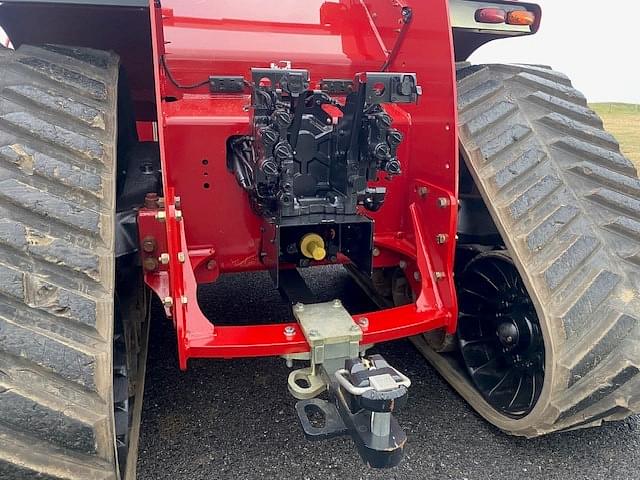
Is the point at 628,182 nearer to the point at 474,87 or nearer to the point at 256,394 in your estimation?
the point at 474,87

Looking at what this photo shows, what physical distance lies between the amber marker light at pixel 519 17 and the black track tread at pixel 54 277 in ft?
5.65

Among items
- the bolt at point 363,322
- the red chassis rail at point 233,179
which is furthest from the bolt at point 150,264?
the bolt at point 363,322

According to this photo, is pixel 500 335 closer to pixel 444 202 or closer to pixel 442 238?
pixel 442 238

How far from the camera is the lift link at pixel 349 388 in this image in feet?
5.28

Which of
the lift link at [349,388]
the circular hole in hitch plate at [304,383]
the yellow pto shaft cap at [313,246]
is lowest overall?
the circular hole in hitch plate at [304,383]

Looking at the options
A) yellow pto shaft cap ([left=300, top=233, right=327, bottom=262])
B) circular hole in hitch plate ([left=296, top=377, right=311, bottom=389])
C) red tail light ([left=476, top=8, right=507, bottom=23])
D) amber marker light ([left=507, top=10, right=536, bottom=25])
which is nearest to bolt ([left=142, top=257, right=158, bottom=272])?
yellow pto shaft cap ([left=300, top=233, right=327, bottom=262])

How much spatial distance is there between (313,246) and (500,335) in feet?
2.84

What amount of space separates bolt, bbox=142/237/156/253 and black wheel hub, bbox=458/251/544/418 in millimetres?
1322

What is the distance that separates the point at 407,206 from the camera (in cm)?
253

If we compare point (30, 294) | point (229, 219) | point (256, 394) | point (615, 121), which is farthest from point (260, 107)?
point (615, 121)

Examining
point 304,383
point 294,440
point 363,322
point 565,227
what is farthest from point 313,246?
point 565,227

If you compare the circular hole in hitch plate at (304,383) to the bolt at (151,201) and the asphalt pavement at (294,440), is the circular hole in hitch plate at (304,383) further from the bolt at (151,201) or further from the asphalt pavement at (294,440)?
the bolt at (151,201)

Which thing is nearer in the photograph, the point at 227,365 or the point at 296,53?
the point at 296,53

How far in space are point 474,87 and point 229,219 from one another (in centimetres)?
124
